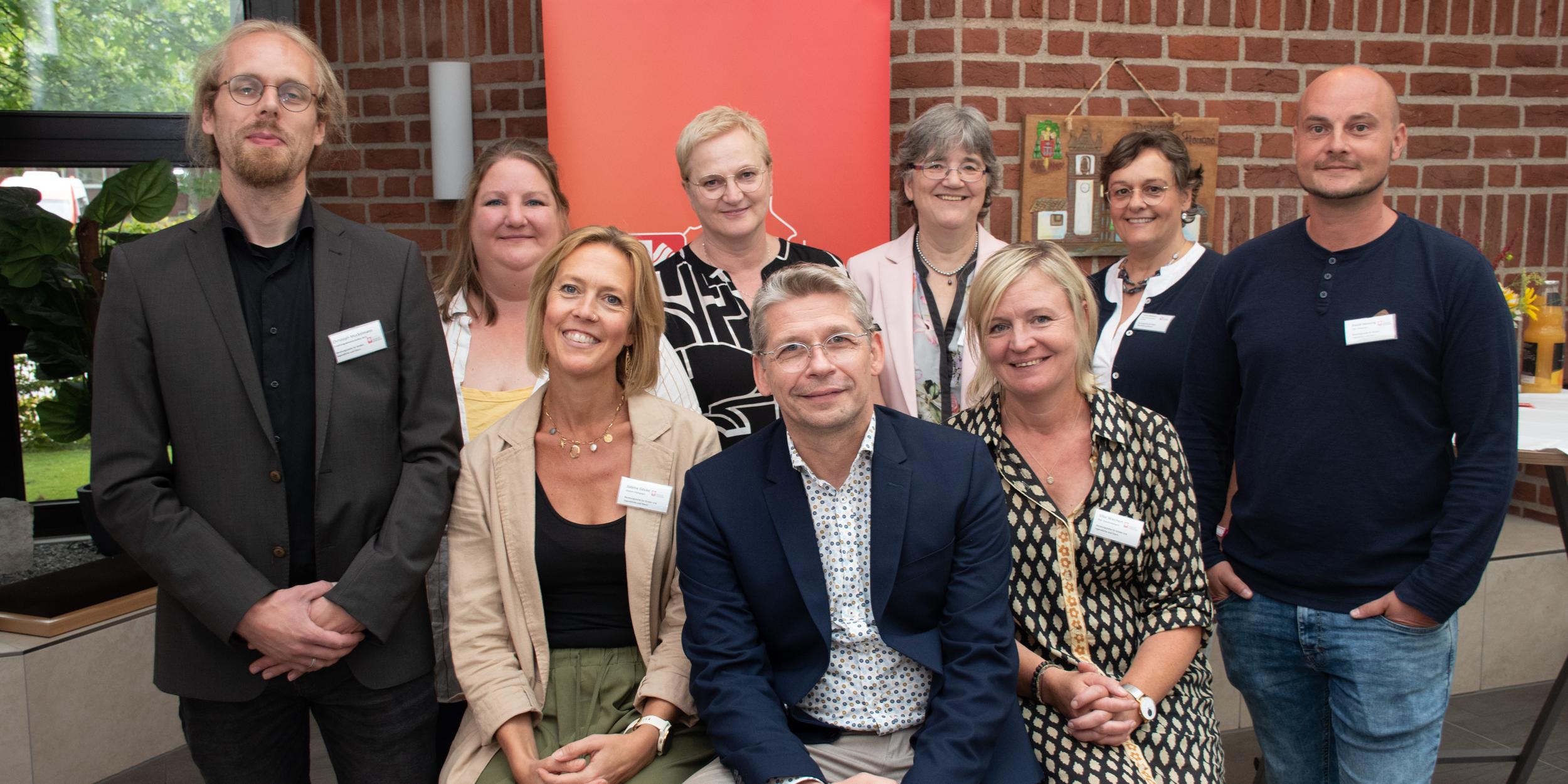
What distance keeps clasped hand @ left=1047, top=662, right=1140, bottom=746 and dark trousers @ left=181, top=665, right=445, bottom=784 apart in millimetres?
1223

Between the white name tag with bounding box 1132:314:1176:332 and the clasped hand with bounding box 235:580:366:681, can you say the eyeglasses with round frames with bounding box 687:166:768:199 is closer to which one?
the white name tag with bounding box 1132:314:1176:332

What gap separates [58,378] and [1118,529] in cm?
352

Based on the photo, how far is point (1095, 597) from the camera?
75.9 inches

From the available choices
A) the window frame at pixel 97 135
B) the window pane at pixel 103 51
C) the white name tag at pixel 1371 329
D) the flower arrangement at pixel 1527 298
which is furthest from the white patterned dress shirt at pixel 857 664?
the window pane at pixel 103 51

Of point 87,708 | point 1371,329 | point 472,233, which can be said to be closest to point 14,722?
point 87,708

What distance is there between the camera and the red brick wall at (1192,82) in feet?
11.5

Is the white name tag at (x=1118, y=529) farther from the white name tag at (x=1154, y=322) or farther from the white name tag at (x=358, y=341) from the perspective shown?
the white name tag at (x=358, y=341)

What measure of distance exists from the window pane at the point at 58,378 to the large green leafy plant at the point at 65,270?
0.07 m

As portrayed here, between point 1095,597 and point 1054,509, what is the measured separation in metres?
0.19

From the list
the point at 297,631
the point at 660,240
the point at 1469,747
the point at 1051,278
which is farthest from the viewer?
the point at 660,240

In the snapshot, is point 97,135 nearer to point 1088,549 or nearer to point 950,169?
point 950,169

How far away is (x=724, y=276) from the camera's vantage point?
257cm

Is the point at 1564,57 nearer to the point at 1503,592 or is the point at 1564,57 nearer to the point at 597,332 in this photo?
the point at 1503,592

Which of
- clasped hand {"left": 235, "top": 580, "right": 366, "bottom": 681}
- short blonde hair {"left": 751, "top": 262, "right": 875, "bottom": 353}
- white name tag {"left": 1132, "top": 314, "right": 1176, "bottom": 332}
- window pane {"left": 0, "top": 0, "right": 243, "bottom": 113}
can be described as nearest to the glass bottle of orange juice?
white name tag {"left": 1132, "top": 314, "right": 1176, "bottom": 332}
